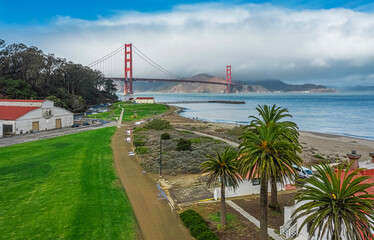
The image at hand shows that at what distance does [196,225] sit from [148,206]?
215 inches

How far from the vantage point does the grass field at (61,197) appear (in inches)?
671

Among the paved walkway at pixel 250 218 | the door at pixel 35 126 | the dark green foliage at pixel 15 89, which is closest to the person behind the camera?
the paved walkway at pixel 250 218

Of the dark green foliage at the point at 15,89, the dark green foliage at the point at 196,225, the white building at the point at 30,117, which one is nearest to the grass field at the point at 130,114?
the white building at the point at 30,117

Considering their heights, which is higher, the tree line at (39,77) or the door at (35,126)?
the tree line at (39,77)

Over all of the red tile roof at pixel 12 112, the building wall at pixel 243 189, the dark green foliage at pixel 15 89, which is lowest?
the building wall at pixel 243 189

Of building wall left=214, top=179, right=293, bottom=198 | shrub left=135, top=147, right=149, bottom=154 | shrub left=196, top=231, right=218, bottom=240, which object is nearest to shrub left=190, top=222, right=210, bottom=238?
shrub left=196, top=231, right=218, bottom=240

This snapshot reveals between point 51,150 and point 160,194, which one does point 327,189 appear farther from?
point 51,150

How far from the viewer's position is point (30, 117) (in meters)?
55.1

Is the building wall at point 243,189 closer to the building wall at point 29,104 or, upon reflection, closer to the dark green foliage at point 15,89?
the building wall at point 29,104

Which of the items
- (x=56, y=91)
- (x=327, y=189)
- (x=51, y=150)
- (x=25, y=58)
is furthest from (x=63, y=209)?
(x=25, y=58)

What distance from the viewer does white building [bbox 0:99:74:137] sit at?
52.0m

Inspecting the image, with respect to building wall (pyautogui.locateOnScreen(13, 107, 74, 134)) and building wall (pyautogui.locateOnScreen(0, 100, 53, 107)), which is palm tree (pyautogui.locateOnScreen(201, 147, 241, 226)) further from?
building wall (pyautogui.locateOnScreen(0, 100, 53, 107))

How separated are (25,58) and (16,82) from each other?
73.5 ft

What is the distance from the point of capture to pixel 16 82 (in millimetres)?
97000
